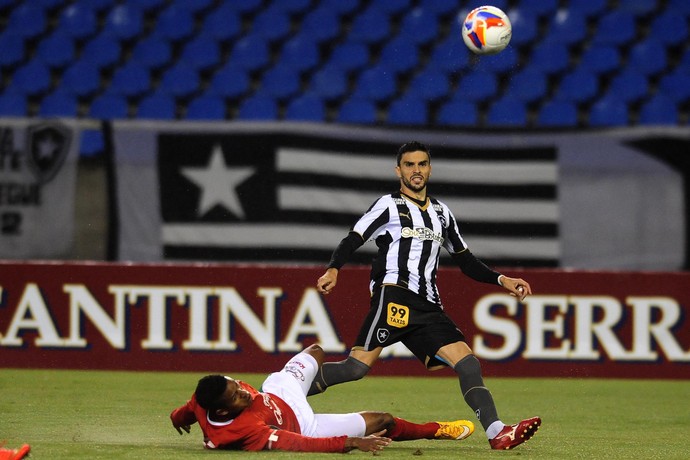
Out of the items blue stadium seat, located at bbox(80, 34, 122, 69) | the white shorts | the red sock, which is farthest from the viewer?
blue stadium seat, located at bbox(80, 34, 122, 69)

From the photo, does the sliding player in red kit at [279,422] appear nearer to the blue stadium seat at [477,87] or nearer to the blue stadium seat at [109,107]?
the blue stadium seat at [477,87]

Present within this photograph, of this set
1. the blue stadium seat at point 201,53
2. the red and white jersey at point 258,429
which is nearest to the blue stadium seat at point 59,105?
the blue stadium seat at point 201,53

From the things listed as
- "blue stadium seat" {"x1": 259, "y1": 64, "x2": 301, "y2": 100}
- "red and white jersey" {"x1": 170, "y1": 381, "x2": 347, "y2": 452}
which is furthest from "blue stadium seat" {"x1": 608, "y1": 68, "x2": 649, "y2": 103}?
"red and white jersey" {"x1": 170, "y1": 381, "x2": 347, "y2": 452}

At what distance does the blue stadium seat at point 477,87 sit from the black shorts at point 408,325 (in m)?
6.57

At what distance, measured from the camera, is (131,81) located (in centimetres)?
1252

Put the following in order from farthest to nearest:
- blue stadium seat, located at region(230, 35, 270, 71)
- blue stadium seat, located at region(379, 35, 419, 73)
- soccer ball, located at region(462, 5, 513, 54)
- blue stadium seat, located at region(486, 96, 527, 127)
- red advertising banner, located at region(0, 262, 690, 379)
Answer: blue stadium seat, located at region(230, 35, 270, 71)
blue stadium seat, located at region(379, 35, 419, 73)
blue stadium seat, located at region(486, 96, 527, 127)
red advertising banner, located at region(0, 262, 690, 379)
soccer ball, located at region(462, 5, 513, 54)

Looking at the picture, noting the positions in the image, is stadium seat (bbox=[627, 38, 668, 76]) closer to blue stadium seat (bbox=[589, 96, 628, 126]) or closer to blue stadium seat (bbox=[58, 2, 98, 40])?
blue stadium seat (bbox=[589, 96, 628, 126])

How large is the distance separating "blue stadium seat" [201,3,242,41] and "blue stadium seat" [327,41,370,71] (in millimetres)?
1180

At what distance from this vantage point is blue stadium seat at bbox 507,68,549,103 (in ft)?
40.3

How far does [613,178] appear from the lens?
1011 cm

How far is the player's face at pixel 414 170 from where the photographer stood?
5.95m

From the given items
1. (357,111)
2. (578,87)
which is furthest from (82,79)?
(578,87)

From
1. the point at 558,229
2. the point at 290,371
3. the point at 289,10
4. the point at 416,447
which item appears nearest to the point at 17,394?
the point at 290,371

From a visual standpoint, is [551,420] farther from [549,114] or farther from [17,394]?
[549,114]
